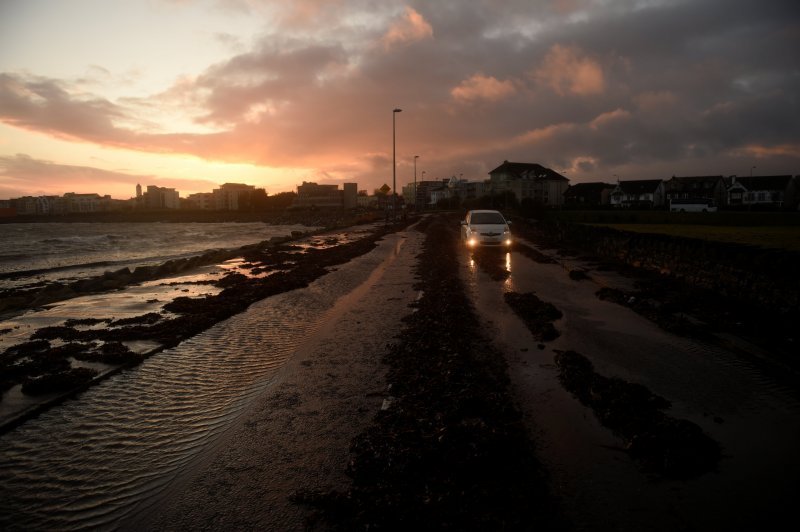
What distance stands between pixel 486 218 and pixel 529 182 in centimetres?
10288

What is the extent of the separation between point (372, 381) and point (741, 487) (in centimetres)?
371

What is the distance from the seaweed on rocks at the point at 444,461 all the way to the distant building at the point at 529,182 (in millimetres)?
115622

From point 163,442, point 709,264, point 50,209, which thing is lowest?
point 163,442

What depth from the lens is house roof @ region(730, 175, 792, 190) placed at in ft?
311

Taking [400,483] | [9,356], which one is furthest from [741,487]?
[9,356]

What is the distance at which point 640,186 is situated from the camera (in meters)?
108

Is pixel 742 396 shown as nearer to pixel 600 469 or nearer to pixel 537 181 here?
pixel 600 469

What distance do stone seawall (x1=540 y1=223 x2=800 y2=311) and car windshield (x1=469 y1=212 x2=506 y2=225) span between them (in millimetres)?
5183

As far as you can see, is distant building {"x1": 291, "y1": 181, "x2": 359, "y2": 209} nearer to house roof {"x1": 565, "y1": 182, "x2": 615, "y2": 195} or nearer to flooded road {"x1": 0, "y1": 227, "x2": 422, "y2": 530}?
house roof {"x1": 565, "y1": 182, "x2": 615, "y2": 195}

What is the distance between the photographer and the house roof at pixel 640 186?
106 meters

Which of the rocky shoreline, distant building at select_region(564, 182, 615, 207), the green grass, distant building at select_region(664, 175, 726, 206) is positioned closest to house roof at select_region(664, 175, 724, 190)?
distant building at select_region(664, 175, 726, 206)

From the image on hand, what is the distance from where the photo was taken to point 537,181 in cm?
11781

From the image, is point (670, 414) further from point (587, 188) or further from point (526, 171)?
point (587, 188)

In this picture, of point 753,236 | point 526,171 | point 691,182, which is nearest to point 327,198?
point 526,171
